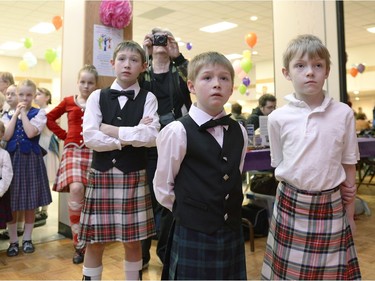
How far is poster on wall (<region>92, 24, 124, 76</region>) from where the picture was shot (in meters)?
2.89

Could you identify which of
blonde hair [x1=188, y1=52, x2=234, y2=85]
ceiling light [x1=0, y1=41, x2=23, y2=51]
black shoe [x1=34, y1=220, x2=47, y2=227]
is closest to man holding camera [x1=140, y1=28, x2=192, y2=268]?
blonde hair [x1=188, y1=52, x2=234, y2=85]

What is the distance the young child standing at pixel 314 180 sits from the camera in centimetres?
128

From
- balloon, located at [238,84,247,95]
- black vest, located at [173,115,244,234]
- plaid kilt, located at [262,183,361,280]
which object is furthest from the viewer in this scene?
balloon, located at [238,84,247,95]

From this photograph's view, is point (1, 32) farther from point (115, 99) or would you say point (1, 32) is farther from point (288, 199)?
point (288, 199)

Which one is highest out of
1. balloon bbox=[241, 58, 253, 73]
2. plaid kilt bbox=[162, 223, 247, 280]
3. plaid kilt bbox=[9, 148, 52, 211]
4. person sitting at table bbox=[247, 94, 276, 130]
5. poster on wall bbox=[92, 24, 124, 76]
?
balloon bbox=[241, 58, 253, 73]

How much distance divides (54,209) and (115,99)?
2954mm

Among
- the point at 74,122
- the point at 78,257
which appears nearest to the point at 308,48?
the point at 74,122

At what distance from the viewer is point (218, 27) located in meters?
7.45

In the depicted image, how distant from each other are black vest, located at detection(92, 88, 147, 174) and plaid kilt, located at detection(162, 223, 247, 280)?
510 mm

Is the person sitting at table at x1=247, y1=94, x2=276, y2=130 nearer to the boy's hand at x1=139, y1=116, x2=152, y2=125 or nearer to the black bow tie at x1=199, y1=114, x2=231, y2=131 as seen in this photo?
the boy's hand at x1=139, y1=116, x2=152, y2=125

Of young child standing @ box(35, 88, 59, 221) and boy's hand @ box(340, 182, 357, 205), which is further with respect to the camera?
young child standing @ box(35, 88, 59, 221)

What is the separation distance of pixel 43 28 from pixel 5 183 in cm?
610

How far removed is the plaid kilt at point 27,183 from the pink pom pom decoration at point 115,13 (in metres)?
1.22

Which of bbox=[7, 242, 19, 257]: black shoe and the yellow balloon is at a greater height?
the yellow balloon
